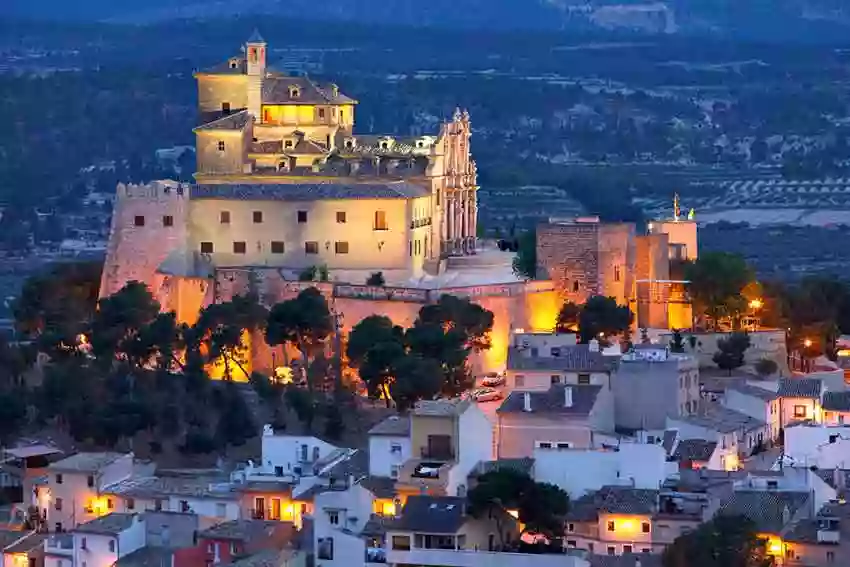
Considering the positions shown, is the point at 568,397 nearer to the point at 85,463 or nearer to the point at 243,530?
the point at 243,530

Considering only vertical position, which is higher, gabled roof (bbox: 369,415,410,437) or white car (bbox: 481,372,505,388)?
white car (bbox: 481,372,505,388)

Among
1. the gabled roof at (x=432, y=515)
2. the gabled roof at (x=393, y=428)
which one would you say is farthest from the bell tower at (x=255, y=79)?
the gabled roof at (x=432, y=515)

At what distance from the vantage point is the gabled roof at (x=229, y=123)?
59.0 metres

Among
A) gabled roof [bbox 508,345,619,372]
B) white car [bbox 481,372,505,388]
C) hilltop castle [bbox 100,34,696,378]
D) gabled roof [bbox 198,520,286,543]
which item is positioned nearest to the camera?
gabled roof [bbox 198,520,286,543]

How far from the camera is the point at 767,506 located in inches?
1660

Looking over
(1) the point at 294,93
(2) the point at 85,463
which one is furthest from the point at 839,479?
(1) the point at 294,93

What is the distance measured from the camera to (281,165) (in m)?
58.9

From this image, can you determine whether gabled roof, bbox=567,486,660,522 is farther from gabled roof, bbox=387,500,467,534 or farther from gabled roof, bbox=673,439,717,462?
gabled roof, bbox=673,439,717,462

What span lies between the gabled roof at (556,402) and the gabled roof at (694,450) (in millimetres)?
1347

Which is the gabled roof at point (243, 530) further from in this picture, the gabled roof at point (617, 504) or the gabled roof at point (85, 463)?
the gabled roof at point (617, 504)

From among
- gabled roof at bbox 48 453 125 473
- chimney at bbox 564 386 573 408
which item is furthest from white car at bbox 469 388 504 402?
gabled roof at bbox 48 453 125 473

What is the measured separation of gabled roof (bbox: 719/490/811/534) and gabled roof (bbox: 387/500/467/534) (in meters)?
3.21

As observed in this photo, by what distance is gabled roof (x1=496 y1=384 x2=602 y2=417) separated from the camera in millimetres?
46656

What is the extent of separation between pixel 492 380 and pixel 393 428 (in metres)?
6.15
